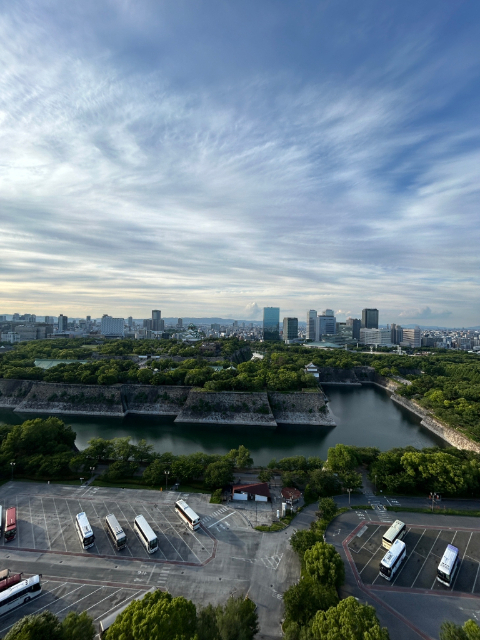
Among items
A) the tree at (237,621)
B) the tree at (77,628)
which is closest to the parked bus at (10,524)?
the tree at (77,628)

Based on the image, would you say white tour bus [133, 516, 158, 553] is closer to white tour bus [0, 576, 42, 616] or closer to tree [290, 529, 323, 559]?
white tour bus [0, 576, 42, 616]

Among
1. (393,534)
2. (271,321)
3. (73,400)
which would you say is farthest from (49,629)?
(271,321)

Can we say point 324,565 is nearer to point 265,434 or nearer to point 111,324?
point 265,434

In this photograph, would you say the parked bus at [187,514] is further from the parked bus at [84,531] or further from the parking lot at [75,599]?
the parked bus at [84,531]

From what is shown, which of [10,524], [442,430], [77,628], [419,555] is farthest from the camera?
[442,430]

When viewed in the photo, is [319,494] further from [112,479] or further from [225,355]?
[225,355]

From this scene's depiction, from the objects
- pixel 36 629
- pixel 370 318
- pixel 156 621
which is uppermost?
pixel 370 318

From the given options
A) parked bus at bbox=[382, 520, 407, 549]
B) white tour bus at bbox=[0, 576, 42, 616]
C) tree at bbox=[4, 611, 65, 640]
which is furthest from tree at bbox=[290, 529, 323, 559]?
white tour bus at bbox=[0, 576, 42, 616]

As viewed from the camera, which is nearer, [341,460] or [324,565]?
[324,565]
